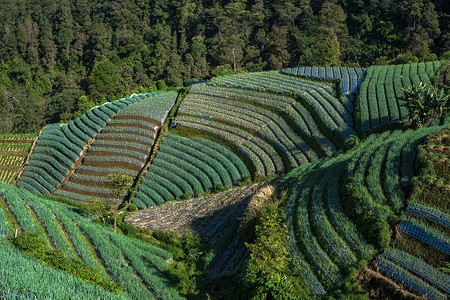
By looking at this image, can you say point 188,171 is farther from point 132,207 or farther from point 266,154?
point 266,154

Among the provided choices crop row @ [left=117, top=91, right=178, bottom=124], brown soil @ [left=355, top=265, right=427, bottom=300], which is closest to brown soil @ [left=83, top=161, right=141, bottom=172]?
crop row @ [left=117, top=91, right=178, bottom=124]

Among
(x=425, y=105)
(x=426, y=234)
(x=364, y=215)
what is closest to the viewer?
(x=426, y=234)

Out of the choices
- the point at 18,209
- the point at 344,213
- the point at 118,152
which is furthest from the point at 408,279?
the point at 118,152

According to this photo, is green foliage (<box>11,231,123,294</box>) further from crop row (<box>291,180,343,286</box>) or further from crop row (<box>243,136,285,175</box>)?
crop row (<box>243,136,285,175</box>)

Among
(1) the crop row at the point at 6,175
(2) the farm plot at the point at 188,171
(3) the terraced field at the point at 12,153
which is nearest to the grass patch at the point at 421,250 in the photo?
(2) the farm plot at the point at 188,171

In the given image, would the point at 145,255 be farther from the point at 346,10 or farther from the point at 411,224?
the point at 346,10

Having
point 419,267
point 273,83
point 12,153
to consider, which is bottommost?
point 12,153

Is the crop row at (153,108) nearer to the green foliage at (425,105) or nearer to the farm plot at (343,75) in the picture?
the farm plot at (343,75)
